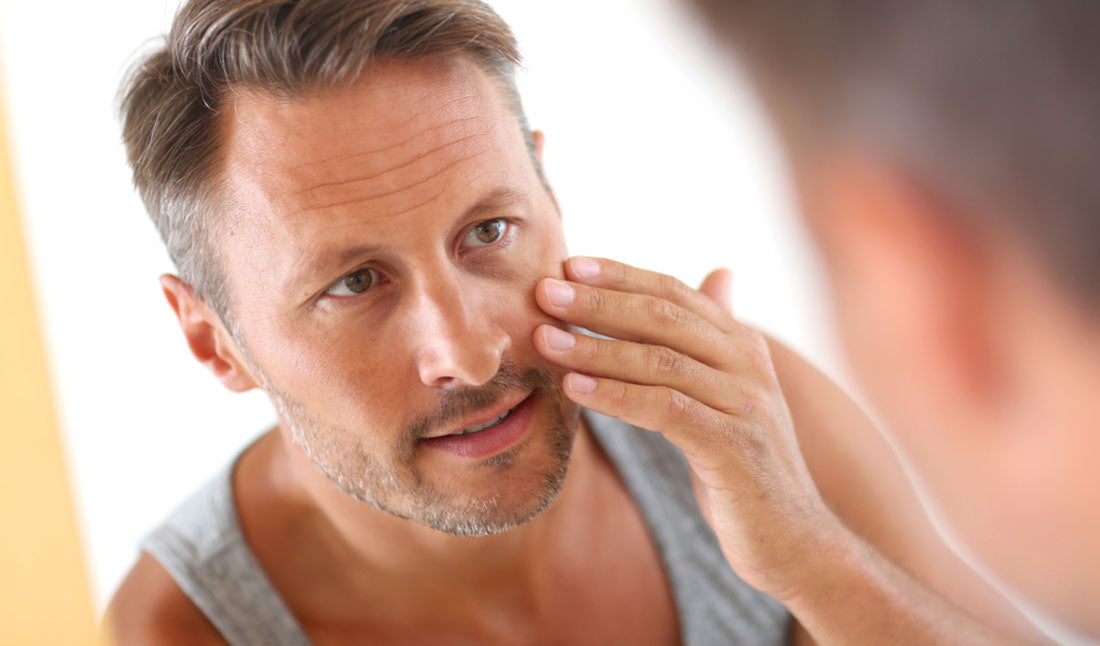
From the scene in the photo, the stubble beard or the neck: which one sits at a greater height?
the stubble beard

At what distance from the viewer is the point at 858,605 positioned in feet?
3.18

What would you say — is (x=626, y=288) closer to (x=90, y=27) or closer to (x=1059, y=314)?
(x=1059, y=314)

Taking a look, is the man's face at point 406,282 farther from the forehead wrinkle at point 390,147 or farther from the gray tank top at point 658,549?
the gray tank top at point 658,549

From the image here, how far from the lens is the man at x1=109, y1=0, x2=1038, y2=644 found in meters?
0.84

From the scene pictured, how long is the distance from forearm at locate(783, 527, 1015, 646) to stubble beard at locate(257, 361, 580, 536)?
29 centimetres

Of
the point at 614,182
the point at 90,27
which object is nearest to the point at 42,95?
the point at 90,27

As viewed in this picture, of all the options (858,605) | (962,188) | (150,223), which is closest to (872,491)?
(858,605)

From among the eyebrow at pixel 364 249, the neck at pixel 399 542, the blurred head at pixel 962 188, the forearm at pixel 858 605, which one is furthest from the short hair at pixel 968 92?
the neck at pixel 399 542

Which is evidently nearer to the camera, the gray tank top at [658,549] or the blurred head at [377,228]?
the blurred head at [377,228]

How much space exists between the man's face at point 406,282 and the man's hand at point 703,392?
71 mm

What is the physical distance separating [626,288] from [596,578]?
49 centimetres

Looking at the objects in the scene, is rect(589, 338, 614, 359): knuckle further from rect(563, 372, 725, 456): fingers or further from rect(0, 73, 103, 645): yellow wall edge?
rect(0, 73, 103, 645): yellow wall edge

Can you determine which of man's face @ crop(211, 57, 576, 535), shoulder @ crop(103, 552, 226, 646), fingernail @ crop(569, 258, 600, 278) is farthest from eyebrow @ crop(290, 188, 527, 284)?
shoulder @ crop(103, 552, 226, 646)

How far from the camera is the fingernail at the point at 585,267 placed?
85 centimetres
